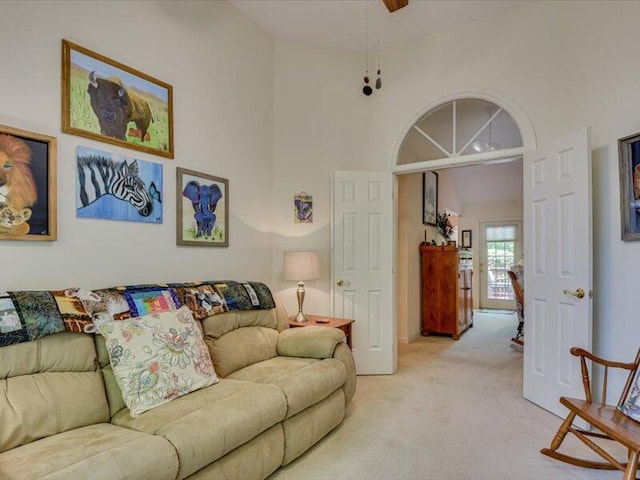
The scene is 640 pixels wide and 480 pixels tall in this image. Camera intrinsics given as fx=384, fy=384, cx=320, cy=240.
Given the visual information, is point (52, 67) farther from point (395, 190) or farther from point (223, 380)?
point (395, 190)

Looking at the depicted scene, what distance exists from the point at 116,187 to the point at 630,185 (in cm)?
333

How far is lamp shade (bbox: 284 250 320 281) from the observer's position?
10.8 ft

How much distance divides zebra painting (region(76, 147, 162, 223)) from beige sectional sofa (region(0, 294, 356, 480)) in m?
0.80

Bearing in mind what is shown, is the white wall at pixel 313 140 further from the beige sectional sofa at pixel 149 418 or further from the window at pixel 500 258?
the window at pixel 500 258

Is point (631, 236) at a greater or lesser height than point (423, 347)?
greater

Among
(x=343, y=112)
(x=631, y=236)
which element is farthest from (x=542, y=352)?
(x=343, y=112)

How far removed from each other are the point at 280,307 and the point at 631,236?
8.25ft

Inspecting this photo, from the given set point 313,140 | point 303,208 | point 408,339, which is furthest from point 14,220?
point 408,339

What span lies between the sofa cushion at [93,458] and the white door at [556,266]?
2.62 meters

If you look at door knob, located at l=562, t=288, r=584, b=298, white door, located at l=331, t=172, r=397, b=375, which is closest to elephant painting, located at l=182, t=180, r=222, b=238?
white door, located at l=331, t=172, r=397, b=375

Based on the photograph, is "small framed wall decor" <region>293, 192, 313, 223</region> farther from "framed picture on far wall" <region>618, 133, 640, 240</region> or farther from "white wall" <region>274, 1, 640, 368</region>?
"framed picture on far wall" <region>618, 133, 640, 240</region>

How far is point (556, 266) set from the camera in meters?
2.81

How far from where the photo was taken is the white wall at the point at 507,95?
2.68m

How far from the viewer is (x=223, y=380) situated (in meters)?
2.15
